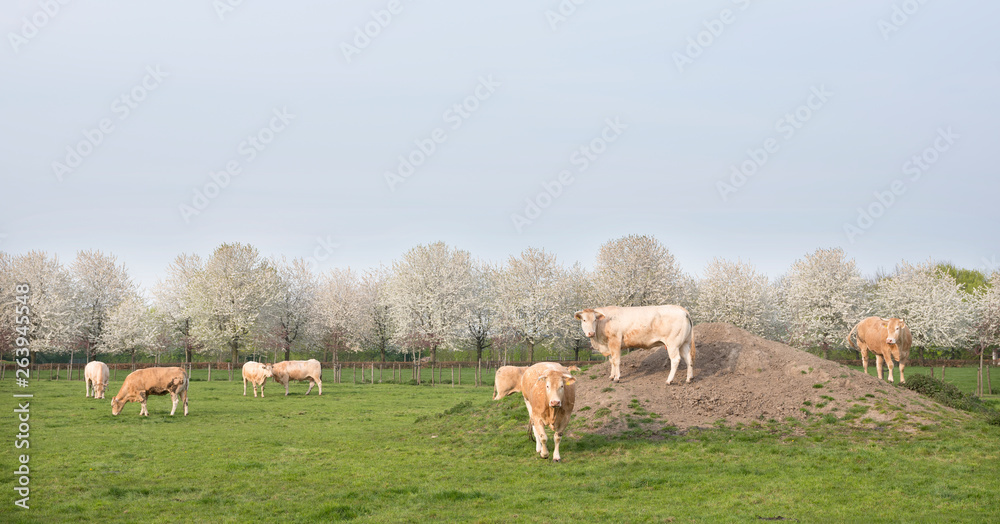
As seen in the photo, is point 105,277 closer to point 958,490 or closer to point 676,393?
point 676,393

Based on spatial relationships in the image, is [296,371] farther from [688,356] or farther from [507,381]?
[688,356]

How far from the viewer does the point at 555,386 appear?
15844 millimetres

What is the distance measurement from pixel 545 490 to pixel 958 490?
7.74 metres

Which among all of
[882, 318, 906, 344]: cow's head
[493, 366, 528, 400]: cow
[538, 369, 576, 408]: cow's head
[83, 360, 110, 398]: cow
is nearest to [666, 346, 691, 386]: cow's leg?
[538, 369, 576, 408]: cow's head

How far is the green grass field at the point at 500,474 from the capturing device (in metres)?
11.9

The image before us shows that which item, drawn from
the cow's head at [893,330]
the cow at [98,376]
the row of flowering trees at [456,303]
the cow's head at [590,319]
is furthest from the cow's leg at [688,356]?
the row of flowering trees at [456,303]

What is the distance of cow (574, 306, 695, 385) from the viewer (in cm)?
2059

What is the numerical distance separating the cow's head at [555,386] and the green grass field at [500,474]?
5.05ft

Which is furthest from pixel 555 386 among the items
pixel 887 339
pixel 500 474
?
pixel 887 339

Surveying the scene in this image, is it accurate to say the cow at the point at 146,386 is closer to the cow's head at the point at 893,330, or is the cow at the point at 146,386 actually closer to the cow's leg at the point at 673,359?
the cow's leg at the point at 673,359

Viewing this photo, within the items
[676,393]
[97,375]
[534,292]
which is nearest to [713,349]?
[676,393]

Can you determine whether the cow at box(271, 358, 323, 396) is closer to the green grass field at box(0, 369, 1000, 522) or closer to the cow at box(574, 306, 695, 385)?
the green grass field at box(0, 369, 1000, 522)

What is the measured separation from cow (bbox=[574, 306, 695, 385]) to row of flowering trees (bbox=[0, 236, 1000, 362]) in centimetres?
4219

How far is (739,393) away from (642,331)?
3385mm
